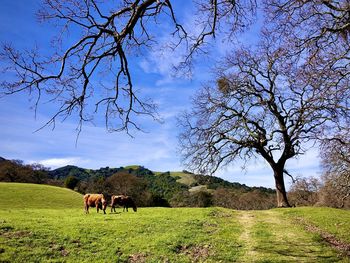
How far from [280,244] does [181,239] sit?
452cm

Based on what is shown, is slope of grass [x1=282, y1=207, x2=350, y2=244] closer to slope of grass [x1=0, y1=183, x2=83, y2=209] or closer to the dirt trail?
the dirt trail

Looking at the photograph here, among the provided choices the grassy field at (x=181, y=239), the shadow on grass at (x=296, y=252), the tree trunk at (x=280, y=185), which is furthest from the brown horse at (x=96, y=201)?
the shadow on grass at (x=296, y=252)

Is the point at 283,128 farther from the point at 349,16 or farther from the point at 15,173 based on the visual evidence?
the point at 15,173

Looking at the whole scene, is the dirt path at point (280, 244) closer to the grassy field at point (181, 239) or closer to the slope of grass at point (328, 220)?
the grassy field at point (181, 239)

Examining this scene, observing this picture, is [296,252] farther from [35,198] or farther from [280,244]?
[35,198]

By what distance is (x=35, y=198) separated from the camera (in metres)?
49.1

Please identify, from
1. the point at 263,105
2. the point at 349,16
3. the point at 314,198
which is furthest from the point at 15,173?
the point at 349,16

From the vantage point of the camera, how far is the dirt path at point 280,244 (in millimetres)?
13617

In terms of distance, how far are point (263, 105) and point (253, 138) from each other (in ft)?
9.56

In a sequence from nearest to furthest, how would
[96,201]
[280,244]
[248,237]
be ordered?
1. [280,244]
2. [248,237]
3. [96,201]

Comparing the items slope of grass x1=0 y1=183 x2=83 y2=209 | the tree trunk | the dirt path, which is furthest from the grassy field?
slope of grass x1=0 y1=183 x2=83 y2=209

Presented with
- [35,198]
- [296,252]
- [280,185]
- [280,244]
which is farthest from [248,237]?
[35,198]

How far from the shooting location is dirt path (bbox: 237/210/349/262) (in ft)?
44.7

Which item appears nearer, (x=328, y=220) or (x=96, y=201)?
(x=328, y=220)
